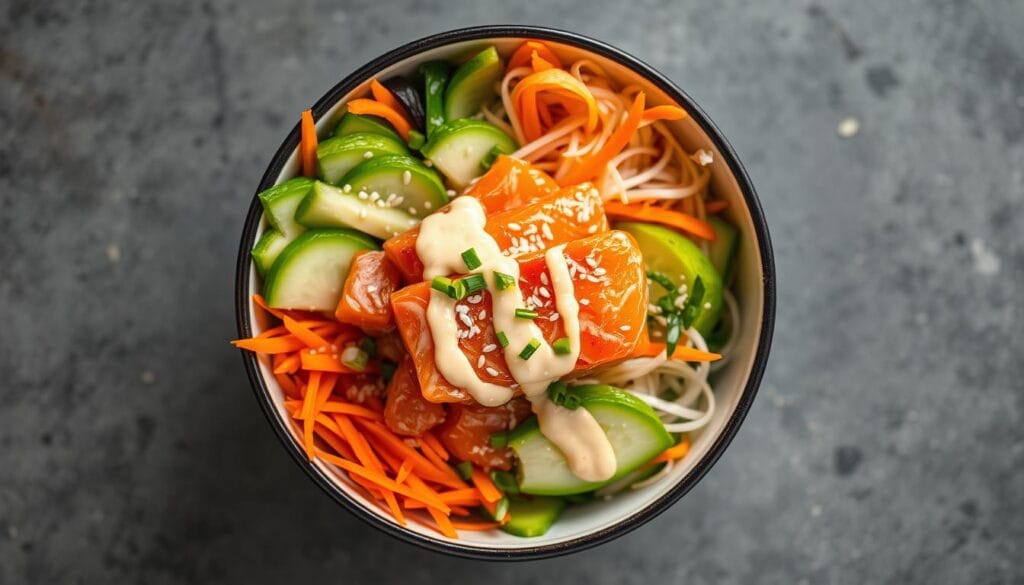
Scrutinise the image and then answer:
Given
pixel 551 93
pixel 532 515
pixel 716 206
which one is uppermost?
pixel 551 93

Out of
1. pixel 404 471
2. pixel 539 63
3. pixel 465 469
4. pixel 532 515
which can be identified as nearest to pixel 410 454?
pixel 404 471

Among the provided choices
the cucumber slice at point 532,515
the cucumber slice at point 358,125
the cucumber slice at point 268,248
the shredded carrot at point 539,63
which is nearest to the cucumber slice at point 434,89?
the cucumber slice at point 358,125

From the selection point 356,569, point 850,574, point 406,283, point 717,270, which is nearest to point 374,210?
point 406,283

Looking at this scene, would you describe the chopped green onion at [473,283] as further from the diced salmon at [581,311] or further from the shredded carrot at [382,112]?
the shredded carrot at [382,112]

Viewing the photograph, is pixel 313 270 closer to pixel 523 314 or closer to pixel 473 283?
pixel 473 283

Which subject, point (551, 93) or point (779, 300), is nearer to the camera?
point (551, 93)

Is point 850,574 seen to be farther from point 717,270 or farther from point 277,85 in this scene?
point 277,85
